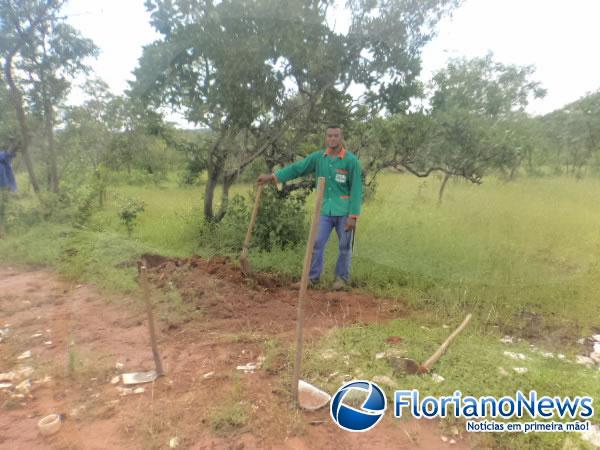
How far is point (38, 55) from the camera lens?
6418 millimetres

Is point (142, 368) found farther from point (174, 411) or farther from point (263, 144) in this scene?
point (263, 144)

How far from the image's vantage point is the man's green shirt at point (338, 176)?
3947 mm

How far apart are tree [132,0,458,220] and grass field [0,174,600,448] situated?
75.6 inches

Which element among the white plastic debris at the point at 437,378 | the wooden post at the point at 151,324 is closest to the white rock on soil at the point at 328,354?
the white plastic debris at the point at 437,378

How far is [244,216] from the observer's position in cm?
590

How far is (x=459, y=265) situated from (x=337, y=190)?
221 cm

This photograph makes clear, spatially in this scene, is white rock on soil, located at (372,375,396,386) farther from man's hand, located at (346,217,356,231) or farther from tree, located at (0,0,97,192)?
tree, located at (0,0,97,192)

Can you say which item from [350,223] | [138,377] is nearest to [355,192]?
[350,223]

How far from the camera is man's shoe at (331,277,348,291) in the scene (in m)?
4.26

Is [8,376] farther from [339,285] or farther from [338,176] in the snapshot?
[338,176]

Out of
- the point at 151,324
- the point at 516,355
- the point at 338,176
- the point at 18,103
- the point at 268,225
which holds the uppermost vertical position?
the point at 18,103

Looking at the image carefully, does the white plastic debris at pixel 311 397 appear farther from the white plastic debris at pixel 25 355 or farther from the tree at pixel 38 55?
the tree at pixel 38 55

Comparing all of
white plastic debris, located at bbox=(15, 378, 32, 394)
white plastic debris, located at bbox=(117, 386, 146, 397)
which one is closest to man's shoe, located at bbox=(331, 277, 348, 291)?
white plastic debris, located at bbox=(117, 386, 146, 397)

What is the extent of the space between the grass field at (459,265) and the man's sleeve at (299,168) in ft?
4.16
